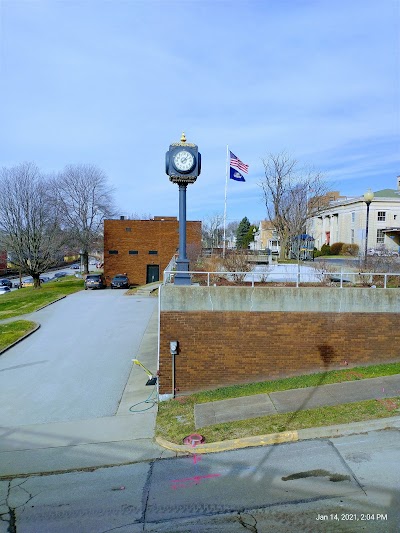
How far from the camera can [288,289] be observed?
9.84 meters

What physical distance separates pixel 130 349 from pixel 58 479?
8.29m

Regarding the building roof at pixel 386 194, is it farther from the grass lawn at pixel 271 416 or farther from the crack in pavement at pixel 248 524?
the crack in pavement at pixel 248 524

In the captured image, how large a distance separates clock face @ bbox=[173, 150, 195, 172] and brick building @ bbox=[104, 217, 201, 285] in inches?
1084

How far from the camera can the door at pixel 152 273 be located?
38625 millimetres

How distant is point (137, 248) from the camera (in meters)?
38.6

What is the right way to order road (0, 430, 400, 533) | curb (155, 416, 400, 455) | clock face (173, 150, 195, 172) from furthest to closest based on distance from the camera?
clock face (173, 150, 195, 172), curb (155, 416, 400, 455), road (0, 430, 400, 533)

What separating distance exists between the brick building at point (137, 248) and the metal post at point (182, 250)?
89.4ft

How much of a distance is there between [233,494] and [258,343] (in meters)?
4.65

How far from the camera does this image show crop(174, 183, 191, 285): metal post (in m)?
10.5

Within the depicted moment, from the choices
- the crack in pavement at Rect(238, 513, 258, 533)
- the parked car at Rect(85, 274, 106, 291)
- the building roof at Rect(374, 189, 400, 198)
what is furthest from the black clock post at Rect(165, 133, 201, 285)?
the building roof at Rect(374, 189, 400, 198)

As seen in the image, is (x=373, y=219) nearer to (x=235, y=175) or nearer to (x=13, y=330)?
(x=235, y=175)

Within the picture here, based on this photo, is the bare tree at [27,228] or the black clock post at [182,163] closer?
the black clock post at [182,163]

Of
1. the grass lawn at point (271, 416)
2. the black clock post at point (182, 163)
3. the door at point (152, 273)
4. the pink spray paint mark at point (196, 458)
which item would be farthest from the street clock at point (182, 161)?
the door at point (152, 273)

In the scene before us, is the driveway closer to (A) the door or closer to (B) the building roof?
(A) the door
